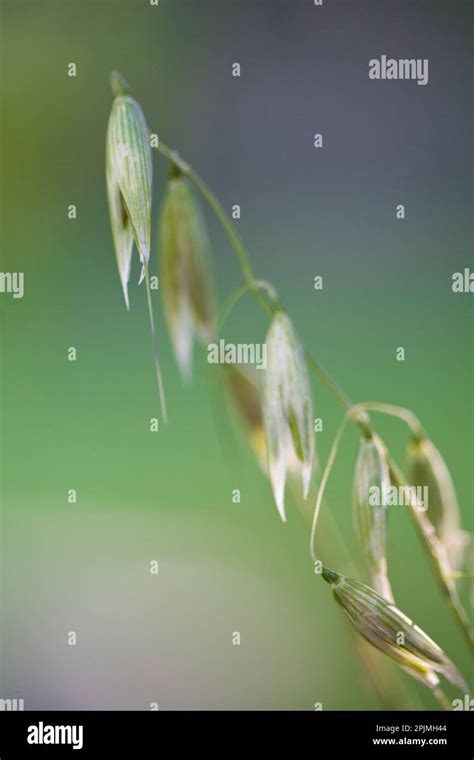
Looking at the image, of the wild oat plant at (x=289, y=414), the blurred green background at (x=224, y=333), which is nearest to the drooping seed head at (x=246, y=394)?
the wild oat plant at (x=289, y=414)

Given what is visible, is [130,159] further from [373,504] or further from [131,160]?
[373,504]

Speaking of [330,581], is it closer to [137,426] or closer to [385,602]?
[385,602]

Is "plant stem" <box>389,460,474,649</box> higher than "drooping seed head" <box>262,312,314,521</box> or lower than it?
lower

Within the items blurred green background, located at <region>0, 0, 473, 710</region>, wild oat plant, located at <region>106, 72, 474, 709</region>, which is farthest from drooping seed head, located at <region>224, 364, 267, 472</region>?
blurred green background, located at <region>0, 0, 473, 710</region>

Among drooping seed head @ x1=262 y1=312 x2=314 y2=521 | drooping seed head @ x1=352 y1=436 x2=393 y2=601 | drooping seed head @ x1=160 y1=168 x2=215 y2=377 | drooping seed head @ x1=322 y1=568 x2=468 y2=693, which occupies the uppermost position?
drooping seed head @ x1=160 y1=168 x2=215 y2=377

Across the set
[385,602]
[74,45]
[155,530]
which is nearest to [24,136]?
[74,45]
